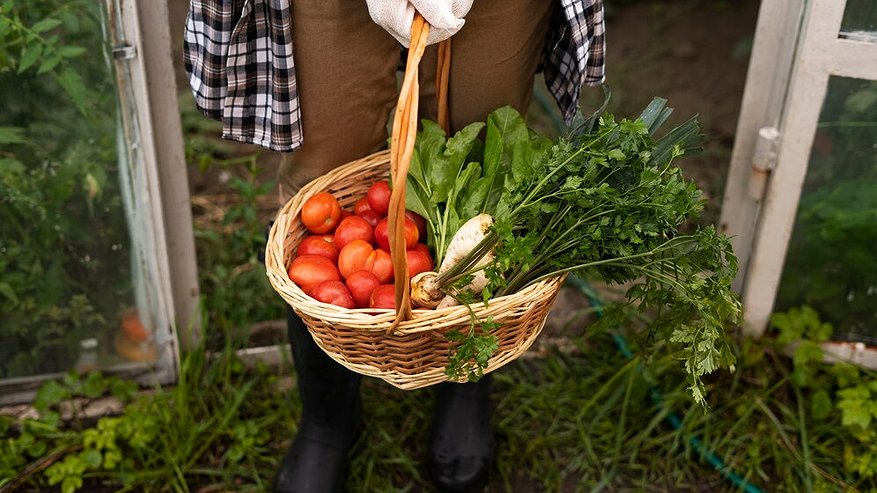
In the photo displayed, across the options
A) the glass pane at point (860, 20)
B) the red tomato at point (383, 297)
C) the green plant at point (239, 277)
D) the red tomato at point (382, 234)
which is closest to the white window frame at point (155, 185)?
the green plant at point (239, 277)

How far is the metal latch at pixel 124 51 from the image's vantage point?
1870 mm

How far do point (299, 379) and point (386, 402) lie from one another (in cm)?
38

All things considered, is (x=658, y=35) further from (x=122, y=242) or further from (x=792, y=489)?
(x=122, y=242)

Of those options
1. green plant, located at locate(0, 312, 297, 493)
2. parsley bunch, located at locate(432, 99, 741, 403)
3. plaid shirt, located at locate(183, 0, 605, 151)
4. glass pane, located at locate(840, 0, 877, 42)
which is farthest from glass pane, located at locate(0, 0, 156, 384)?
glass pane, located at locate(840, 0, 877, 42)

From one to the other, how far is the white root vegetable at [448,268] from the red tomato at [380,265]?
0.07m

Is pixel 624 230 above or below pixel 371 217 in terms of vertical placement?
above

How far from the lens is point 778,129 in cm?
205

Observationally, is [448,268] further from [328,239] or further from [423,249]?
[328,239]

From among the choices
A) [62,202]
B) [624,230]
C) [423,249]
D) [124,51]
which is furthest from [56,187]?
[624,230]

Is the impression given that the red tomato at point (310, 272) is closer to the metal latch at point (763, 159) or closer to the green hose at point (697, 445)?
the green hose at point (697, 445)

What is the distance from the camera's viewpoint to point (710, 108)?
3410 millimetres

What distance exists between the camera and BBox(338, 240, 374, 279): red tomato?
5.10ft

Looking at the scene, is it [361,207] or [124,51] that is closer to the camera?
[361,207]

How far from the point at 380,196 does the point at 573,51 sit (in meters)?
0.45
